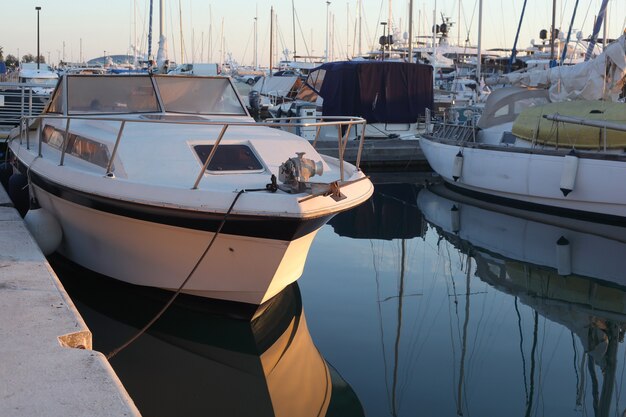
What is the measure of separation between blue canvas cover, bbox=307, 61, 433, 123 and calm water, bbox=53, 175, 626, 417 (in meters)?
11.3

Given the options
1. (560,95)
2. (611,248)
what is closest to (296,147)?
(611,248)

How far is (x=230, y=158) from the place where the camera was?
23.4 feet

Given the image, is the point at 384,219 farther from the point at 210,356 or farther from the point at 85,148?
the point at 210,356

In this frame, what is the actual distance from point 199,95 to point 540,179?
6966 millimetres

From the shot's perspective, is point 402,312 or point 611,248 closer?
point 402,312

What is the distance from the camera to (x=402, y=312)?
782 cm

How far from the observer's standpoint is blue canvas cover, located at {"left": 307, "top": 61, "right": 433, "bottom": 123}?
21438 mm

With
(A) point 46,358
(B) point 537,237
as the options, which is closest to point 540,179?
(B) point 537,237

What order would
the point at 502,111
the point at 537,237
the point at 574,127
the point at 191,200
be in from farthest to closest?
the point at 502,111 → the point at 574,127 → the point at 537,237 → the point at 191,200

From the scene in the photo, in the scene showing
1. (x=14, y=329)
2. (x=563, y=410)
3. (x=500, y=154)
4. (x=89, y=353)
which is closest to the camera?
(x=89, y=353)

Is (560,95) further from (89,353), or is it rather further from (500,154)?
(89,353)

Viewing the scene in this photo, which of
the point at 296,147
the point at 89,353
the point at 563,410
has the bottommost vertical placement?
the point at 563,410

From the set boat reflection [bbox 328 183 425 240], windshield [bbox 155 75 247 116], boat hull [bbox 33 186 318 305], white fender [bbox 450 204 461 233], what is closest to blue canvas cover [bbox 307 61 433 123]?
boat reflection [bbox 328 183 425 240]

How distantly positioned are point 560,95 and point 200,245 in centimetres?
1148
